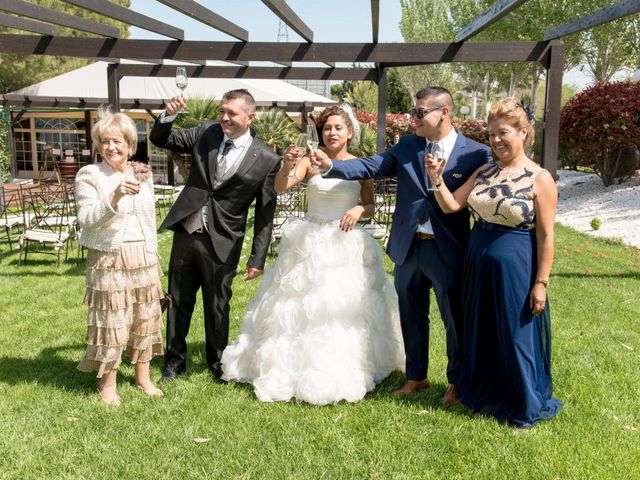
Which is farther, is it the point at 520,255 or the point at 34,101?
the point at 34,101

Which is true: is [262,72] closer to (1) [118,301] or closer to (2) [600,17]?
(2) [600,17]

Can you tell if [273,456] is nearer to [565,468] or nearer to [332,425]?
[332,425]

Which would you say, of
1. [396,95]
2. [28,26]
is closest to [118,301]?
[28,26]

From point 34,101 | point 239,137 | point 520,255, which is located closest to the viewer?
point 520,255

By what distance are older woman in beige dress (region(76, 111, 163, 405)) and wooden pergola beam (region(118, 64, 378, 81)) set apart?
7986mm

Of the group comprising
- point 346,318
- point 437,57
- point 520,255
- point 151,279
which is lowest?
point 346,318

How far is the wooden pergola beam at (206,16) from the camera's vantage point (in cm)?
627

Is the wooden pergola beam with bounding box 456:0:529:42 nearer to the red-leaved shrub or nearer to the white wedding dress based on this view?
the white wedding dress

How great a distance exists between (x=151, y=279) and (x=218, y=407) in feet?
3.43

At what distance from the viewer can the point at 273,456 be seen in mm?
3604

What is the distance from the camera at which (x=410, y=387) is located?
4508 millimetres

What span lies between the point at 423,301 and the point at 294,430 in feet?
4.33

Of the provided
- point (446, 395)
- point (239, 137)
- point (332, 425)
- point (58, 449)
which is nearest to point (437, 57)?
point (239, 137)

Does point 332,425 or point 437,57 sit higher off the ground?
point 437,57
